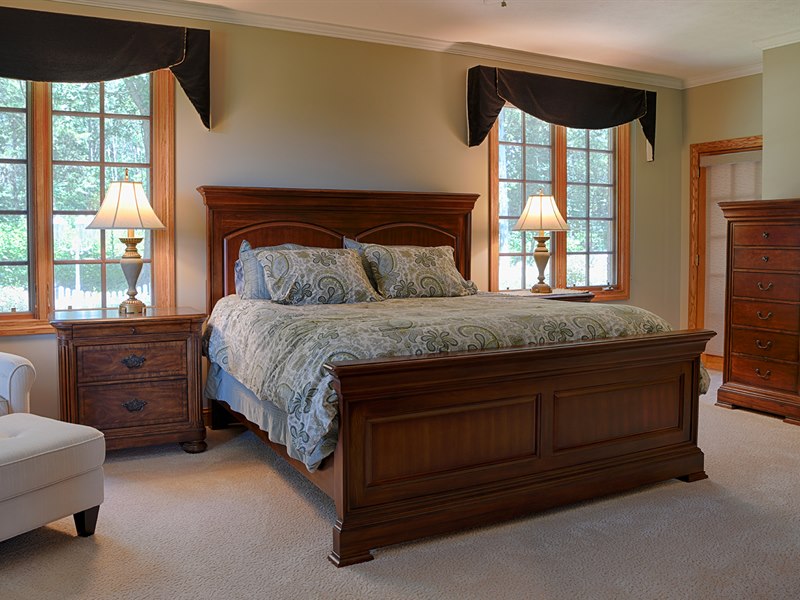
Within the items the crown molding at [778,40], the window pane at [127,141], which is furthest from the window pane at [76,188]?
the crown molding at [778,40]

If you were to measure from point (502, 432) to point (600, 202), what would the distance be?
3.70 metres

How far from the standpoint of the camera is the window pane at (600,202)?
612 cm

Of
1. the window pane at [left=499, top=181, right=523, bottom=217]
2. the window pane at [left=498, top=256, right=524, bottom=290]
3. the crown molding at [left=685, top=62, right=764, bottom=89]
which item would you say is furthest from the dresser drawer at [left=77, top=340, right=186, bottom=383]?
the crown molding at [left=685, top=62, right=764, bottom=89]

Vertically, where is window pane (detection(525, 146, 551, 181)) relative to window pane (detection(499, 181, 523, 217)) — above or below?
above

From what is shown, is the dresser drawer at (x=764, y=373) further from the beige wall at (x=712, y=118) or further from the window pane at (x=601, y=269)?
the beige wall at (x=712, y=118)

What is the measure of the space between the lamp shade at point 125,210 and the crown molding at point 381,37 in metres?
1.07

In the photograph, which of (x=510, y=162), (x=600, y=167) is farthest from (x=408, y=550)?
(x=600, y=167)

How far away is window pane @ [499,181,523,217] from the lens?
5648 mm

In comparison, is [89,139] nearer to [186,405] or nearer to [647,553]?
[186,405]

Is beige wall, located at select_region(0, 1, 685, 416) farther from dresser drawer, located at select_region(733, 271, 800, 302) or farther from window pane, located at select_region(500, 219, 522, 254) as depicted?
dresser drawer, located at select_region(733, 271, 800, 302)

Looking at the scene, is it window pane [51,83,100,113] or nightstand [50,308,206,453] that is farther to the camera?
window pane [51,83,100,113]

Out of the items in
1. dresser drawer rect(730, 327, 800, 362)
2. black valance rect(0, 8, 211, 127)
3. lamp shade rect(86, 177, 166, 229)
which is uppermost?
black valance rect(0, 8, 211, 127)

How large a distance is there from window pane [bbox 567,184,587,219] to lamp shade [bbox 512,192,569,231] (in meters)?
0.72

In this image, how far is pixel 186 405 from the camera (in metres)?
3.92
